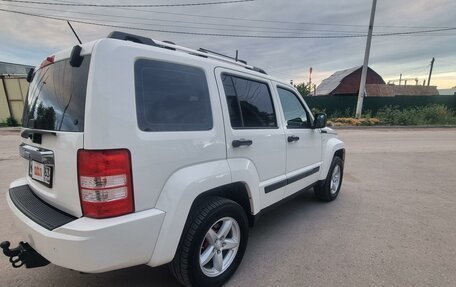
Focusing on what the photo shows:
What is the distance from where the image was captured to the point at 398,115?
66.4ft

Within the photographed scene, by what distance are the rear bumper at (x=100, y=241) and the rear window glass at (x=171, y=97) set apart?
62cm

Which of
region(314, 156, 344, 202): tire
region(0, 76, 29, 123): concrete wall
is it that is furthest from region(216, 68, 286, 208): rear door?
region(0, 76, 29, 123): concrete wall

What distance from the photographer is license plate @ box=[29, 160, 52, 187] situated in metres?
2.05

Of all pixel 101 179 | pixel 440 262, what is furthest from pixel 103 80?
pixel 440 262

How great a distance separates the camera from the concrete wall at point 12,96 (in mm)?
17266

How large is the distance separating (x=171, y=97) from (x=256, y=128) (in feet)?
3.44

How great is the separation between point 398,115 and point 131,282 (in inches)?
875

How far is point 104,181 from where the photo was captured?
174 cm

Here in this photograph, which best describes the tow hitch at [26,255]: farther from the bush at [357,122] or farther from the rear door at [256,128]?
the bush at [357,122]

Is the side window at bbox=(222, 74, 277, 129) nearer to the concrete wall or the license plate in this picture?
the license plate

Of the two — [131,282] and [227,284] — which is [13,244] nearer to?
[131,282]

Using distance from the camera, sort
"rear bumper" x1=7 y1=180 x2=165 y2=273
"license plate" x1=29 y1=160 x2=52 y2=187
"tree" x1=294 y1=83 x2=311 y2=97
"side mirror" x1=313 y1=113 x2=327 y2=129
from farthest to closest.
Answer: "tree" x1=294 y1=83 x2=311 y2=97 < "side mirror" x1=313 y1=113 x2=327 y2=129 < "license plate" x1=29 y1=160 x2=52 y2=187 < "rear bumper" x1=7 y1=180 x2=165 y2=273

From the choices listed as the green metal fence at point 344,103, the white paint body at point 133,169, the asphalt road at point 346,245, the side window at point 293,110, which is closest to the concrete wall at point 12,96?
the asphalt road at point 346,245

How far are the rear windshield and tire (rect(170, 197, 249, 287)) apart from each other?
108 cm
